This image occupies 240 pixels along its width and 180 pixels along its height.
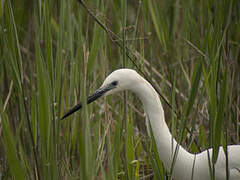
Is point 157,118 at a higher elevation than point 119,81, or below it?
below

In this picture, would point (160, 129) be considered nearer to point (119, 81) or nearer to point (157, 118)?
point (157, 118)

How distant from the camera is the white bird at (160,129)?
1.15 metres

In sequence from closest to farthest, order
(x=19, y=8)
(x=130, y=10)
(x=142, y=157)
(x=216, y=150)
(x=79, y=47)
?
(x=216, y=150) → (x=79, y=47) → (x=142, y=157) → (x=19, y=8) → (x=130, y=10)

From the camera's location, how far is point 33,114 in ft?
3.50

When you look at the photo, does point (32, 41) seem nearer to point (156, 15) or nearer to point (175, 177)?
point (156, 15)

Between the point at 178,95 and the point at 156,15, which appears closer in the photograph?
the point at 156,15

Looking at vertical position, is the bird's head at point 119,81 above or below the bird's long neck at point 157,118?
above

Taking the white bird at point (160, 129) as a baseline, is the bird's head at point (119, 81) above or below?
above

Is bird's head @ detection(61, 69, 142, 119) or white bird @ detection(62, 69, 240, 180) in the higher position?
bird's head @ detection(61, 69, 142, 119)

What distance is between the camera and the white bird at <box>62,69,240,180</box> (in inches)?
45.2

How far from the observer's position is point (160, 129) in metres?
1.20

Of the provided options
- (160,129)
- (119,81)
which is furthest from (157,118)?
(119,81)

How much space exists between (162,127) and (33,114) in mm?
386

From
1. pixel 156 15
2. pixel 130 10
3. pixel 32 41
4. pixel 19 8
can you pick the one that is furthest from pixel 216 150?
pixel 130 10
